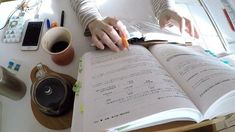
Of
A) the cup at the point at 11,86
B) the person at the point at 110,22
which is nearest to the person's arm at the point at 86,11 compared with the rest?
the person at the point at 110,22

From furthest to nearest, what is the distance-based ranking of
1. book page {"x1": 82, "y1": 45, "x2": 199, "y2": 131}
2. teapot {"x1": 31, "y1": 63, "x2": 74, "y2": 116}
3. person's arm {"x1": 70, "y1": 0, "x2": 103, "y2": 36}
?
person's arm {"x1": 70, "y1": 0, "x2": 103, "y2": 36}
teapot {"x1": 31, "y1": 63, "x2": 74, "y2": 116}
book page {"x1": 82, "y1": 45, "x2": 199, "y2": 131}

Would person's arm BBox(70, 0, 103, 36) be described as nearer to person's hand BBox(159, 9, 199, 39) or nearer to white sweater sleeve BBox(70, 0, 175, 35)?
white sweater sleeve BBox(70, 0, 175, 35)

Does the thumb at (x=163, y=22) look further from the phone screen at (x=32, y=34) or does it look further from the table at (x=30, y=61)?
the phone screen at (x=32, y=34)

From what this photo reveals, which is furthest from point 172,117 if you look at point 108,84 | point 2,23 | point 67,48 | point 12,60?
point 2,23

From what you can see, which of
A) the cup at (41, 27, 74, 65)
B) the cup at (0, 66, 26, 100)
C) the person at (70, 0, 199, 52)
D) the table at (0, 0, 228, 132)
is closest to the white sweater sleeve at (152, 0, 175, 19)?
the person at (70, 0, 199, 52)

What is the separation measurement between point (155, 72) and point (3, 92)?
0.35 meters

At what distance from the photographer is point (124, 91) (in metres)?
0.47

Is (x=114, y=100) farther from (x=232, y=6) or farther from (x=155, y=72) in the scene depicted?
(x=232, y=6)

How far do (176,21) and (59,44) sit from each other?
30 centimetres

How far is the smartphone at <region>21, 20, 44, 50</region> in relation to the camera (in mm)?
673

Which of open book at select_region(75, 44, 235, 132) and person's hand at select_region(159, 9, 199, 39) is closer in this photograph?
open book at select_region(75, 44, 235, 132)

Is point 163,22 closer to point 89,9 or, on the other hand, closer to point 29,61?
point 89,9

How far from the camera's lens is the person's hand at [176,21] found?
64 cm

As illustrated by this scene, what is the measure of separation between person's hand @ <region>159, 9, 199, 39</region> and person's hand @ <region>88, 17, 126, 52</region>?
113 millimetres
